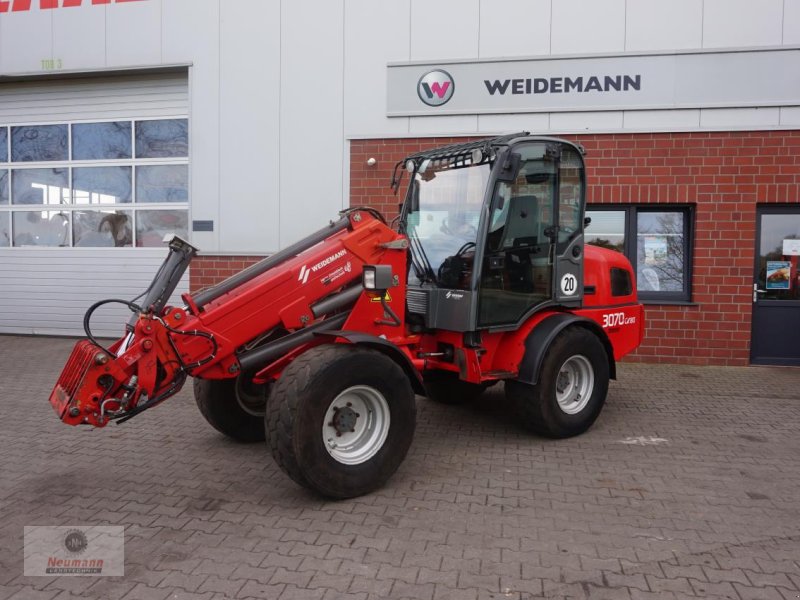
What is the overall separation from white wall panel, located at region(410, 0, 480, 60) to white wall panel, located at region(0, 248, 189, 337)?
5499 mm

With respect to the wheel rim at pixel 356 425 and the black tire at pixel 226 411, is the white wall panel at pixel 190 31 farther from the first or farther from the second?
the wheel rim at pixel 356 425

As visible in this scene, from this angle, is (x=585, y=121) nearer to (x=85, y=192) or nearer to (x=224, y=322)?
(x=224, y=322)

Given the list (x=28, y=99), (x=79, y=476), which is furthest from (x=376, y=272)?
(x=28, y=99)

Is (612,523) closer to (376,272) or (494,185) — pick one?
(376,272)

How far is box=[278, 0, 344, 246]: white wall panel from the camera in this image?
30.7ft

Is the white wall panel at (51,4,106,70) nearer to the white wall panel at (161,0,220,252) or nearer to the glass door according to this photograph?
the white wall panel at (161,0,220,252)

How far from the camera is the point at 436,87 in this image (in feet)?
29.7

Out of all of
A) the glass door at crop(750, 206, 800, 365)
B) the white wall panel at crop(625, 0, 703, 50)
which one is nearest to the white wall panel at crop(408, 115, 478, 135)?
the white wall panel at crop(625, 0, 703, 50)

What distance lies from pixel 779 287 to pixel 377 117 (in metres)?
6.27

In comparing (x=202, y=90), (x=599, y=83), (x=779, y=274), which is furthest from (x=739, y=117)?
(x=202, y=90)

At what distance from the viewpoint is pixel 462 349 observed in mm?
4871

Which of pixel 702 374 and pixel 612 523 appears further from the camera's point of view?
pixel 702 374

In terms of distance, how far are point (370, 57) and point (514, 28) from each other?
84.5 inches

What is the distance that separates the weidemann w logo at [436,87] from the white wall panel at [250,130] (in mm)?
1862
